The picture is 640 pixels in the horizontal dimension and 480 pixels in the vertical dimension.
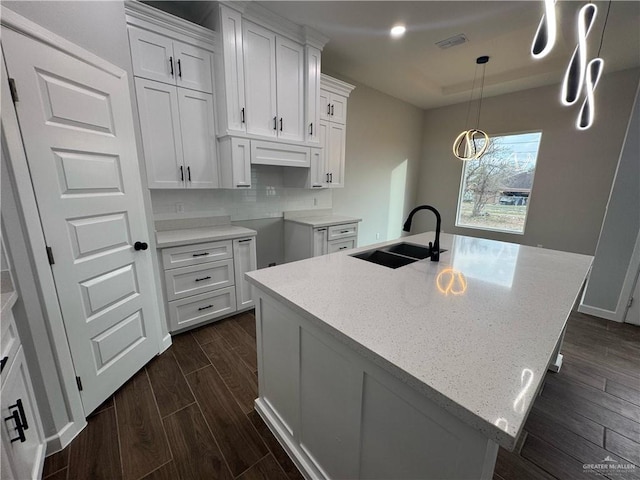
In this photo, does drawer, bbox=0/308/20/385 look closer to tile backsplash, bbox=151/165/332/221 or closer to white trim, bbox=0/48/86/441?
white trim, bbox=0/48/86/441

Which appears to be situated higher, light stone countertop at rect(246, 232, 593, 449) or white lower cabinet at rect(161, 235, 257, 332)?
light stone countertop at rect(246, 232, 593, 449)

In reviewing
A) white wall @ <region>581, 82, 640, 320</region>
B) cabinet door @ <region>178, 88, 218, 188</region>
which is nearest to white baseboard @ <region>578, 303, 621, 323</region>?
white wall @ <region>581, 82, 640, 320</region>

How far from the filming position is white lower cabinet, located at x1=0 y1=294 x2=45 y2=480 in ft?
2.97

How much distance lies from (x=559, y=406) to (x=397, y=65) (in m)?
3.85

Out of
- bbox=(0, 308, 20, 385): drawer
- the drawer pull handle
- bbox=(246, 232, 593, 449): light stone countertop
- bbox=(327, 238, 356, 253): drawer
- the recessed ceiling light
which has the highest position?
the recessed ceiling light

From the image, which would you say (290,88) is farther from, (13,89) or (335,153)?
(13,89)

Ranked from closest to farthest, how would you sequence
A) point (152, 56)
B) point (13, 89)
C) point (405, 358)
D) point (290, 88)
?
point (405, 358) → point (13, 89) → point (152, 56) → point (290, 88)

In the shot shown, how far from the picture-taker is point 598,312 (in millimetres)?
2854

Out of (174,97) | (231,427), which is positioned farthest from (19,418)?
(174,97)

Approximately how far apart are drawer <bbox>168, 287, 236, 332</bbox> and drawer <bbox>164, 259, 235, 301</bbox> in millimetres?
57

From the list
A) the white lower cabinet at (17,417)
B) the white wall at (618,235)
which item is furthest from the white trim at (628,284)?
the white lower cabinet at (17,417)

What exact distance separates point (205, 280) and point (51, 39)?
179cm

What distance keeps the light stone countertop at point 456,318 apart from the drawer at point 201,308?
1322 mm

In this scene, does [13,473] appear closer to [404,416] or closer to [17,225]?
[17,225]
